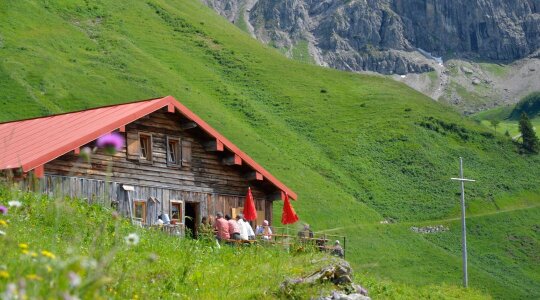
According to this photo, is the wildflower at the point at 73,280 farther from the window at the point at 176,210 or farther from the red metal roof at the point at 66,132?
the window at the point at 176,210

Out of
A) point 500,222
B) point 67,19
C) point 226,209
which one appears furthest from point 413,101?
point 226,209

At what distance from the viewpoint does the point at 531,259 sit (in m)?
80.0

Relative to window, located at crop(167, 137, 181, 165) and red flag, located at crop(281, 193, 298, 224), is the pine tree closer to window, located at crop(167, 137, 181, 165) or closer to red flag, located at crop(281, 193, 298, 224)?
red flag, located at crop(281, 193, 298, 224)

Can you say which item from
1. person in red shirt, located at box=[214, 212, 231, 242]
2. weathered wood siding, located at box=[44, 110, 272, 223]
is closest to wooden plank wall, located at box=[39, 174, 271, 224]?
weathered wood siding, located at box=[44, 110, 272, 223]

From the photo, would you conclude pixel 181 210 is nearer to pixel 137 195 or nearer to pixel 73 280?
pixel 137 195

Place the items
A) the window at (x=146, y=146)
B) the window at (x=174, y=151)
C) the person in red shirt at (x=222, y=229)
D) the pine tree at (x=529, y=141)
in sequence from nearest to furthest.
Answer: the person in red shirt at (x=222, y=229) → the window at (x=146, y=146) → the window at (x=174, y=151) → the pine tree at (x=529, y=141)

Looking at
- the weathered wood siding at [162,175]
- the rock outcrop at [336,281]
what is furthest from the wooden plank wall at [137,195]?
the rock outcrop at [336,281]

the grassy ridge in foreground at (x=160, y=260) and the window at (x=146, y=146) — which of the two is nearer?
the grassy ridge in foreground at (x=160, y=260)

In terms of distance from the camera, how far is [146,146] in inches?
1321

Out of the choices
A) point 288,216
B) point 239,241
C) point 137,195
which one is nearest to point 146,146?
point 137,195

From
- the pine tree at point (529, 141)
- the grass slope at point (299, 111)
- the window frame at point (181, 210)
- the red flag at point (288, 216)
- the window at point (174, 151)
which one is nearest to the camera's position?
the window frame at point (181, 210)

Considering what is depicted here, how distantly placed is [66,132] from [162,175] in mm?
4080

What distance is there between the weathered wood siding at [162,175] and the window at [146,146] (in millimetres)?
201

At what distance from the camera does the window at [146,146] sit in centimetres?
3331
